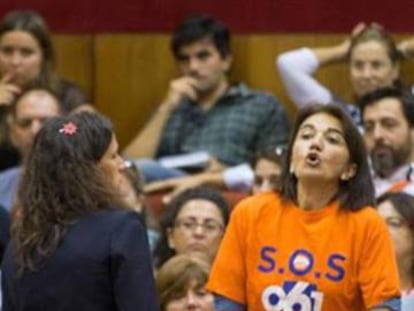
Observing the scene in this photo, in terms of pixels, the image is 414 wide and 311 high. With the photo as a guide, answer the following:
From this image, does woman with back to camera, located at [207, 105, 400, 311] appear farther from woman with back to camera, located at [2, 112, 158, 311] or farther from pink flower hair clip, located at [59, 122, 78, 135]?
pink flower hair clip, located at [59, 122, 78, 135]

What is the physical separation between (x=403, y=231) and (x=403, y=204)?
10cm

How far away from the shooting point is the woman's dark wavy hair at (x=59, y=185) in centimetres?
495

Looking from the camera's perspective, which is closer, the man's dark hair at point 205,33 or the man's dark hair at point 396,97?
the man's dark hair at point 396,97

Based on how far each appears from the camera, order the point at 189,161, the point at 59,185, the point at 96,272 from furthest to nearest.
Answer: the point at 189,161 → the point at 59,185 → the point at 96,272

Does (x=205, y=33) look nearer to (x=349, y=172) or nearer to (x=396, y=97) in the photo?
(x=396, y=97)

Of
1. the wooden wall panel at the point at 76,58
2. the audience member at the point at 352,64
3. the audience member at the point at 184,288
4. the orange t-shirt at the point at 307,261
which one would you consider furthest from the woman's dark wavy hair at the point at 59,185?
the wooden wall panel at the point at 76,58

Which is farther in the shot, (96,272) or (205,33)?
(205,33)

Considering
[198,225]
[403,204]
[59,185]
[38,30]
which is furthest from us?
[38,30]

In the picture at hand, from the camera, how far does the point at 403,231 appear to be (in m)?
6.25

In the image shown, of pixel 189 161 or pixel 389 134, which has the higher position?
pixel 389 134

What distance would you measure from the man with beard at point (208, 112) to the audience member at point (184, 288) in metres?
1.86

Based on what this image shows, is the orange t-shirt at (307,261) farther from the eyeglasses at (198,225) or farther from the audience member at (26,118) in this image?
the audience member at (26,118)

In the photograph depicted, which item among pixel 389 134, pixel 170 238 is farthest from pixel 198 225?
pixel 389 134

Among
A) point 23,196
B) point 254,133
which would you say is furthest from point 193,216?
point 23,196
